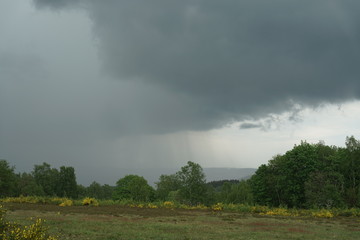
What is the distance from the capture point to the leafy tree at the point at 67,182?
117750 millimetres

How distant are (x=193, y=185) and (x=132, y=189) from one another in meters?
27.7

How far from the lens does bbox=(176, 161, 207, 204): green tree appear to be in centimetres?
7669

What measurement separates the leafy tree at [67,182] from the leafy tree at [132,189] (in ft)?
79.1

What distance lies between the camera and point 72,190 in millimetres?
119125

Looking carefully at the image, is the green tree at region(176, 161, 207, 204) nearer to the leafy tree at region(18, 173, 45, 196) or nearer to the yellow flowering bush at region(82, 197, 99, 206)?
the yellow flowering bush at region(82, 197, 99, 206)

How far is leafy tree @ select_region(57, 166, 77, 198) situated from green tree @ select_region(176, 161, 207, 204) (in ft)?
199

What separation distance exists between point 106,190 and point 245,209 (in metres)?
160

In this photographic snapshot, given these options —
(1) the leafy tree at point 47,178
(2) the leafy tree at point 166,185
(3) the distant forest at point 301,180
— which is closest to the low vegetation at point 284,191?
(3) the distant forest at point 301,180

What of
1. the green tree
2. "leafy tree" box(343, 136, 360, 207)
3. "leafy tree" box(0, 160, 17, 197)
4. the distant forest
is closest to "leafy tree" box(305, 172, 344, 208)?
the distant forest

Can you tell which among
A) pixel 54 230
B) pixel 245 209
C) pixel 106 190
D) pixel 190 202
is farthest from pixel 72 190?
pixel 54 230

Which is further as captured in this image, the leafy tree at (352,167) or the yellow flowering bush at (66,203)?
the leafy tree at (352,167)

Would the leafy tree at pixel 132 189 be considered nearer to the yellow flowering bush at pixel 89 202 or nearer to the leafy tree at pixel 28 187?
the leafy tree at pixel 28 187

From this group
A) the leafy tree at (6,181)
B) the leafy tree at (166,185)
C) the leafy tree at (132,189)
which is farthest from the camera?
the leafy tree at (166,185)

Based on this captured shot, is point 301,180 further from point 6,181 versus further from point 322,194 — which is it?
point 6,181
